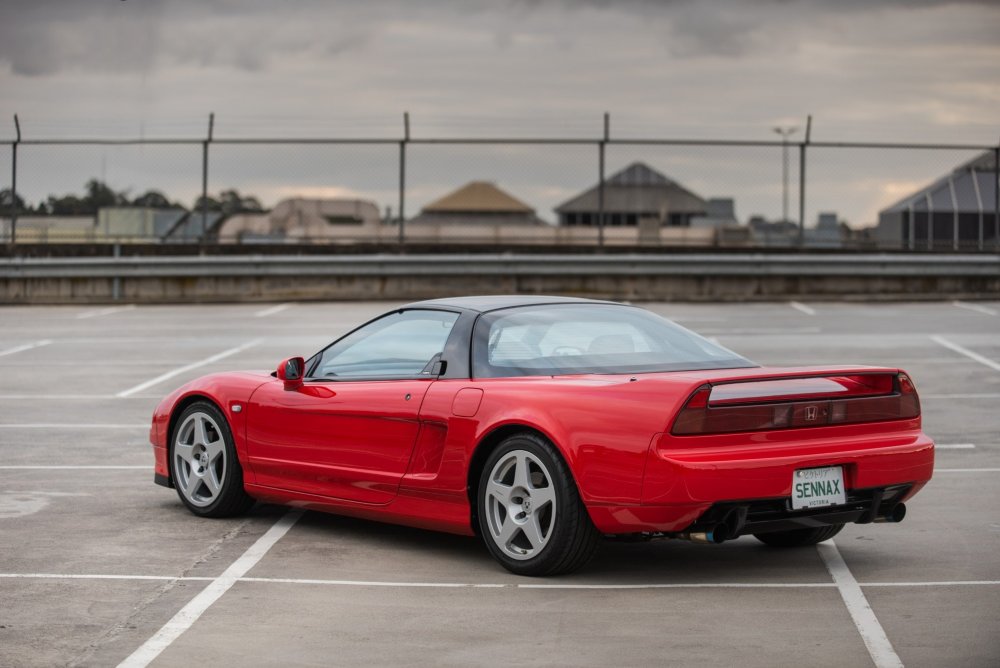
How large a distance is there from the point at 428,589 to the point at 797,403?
1.71m

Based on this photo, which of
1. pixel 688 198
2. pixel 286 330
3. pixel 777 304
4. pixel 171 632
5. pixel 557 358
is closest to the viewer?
pixel 171 632

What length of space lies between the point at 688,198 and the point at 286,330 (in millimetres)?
15600

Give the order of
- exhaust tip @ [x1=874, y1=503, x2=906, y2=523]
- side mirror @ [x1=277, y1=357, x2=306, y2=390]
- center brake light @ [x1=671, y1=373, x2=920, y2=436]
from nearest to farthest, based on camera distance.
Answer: center brake light @ [x1=671, y1=373, x2=920, y2=436], exhaust tip @ [x1=874, y1=503, x2=906, y2=523], side mirror @ [x1=277, y1=357, x2=306, y2=390]

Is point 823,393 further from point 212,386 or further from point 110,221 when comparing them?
point 110,221

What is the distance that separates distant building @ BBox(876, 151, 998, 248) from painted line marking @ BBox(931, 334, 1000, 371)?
31.1 feet

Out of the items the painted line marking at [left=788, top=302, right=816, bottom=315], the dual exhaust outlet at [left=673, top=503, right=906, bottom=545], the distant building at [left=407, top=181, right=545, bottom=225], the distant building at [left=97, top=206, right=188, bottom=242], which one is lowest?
the dual exhaust outlet at [left=673, top=503, right=906, bottom=545]

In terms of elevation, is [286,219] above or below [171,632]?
above

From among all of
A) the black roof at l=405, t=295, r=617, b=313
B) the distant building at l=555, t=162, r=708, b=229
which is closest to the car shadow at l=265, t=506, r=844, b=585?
the black roof at l=405, t=295, r=617, b=313

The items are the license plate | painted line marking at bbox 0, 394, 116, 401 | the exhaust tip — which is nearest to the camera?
the license plate

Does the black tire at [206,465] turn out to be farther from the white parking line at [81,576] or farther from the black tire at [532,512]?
the black tire at [532,512]

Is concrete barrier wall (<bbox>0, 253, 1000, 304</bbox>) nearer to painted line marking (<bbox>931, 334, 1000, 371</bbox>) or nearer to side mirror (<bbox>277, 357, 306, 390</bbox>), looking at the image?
painted line marking (<bbox>931, 334, 1000, 371</bbox>)

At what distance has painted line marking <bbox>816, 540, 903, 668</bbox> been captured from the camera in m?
5.07

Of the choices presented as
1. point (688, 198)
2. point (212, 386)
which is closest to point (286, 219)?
point (688, 198)

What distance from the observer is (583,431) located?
6.15 m
